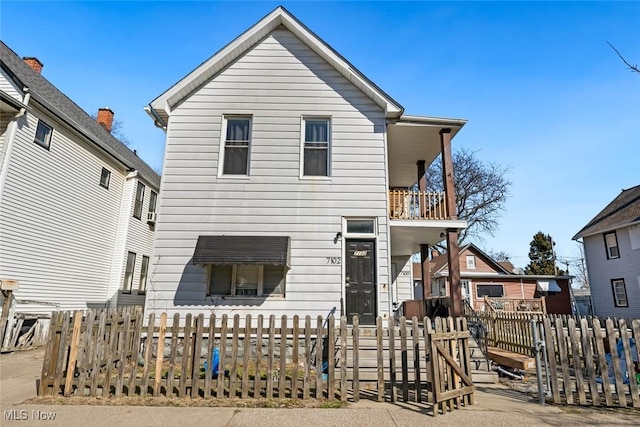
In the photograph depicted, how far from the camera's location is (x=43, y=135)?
1190 cm

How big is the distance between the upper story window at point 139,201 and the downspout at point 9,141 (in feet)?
21.2

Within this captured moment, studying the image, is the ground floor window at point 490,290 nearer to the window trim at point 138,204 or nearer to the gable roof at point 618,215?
the gable roof at point 618,215

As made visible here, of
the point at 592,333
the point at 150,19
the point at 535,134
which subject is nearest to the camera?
the point at 592,333

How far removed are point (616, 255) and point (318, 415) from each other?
24.7 m

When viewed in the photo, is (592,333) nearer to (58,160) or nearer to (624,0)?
(624,0)

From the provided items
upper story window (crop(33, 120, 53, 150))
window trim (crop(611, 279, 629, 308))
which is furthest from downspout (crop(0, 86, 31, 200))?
window trim (crop(611, 279, 629, 308))

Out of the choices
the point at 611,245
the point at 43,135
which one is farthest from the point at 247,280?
the point at 611,245

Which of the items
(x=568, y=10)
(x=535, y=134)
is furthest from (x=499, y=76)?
(x=535, y=134)

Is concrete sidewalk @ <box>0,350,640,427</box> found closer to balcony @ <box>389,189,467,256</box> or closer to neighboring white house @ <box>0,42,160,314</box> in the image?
balcony @ <box>389,189,467,256</box>

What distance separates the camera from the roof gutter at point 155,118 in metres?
9.69

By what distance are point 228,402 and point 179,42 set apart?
10.5m

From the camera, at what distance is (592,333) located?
5.75m

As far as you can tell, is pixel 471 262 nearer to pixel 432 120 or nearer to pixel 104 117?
pixel 432 120

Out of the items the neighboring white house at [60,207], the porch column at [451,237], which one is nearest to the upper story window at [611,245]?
the porch column at [451,237]
